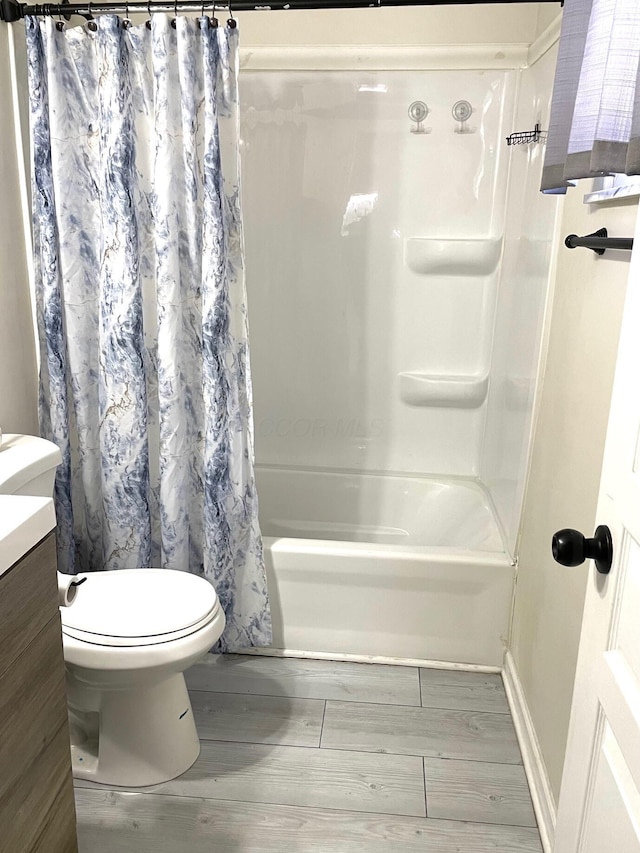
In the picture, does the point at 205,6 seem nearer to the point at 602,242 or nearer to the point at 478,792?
the point at 602,242

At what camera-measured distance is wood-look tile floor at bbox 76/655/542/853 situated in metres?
1.68

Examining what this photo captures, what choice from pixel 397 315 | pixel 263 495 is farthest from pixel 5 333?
pixel 397 315

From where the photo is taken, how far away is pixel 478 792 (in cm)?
182

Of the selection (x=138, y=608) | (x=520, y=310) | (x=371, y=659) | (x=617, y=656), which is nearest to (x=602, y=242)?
(x=617, y=656)

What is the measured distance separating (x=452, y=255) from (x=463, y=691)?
5.19 feet

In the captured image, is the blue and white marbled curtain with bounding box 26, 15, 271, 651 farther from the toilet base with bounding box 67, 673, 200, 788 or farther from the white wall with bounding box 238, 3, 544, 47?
the white wall with bounding box 238, 3, 544, 47

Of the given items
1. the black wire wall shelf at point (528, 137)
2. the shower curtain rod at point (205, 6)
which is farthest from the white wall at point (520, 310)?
the shower curtain rod at point (205, 6)

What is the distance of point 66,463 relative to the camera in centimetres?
219

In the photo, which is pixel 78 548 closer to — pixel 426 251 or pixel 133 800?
pixel 133 800

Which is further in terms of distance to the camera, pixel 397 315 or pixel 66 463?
pixel 397 315

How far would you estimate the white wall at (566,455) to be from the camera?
58.1 inches

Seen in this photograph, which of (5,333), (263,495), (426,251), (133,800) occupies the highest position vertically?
(426,251)

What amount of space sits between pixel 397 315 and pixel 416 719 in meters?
1.51

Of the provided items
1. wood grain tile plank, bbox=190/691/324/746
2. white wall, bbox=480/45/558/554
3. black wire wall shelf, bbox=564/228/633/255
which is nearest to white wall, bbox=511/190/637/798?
black wire wall shelf, bbox=564/228/633/255
